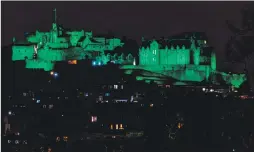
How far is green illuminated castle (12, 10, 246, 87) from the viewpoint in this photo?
59188 millimetres

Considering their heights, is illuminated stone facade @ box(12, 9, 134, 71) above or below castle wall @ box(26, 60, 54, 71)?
above

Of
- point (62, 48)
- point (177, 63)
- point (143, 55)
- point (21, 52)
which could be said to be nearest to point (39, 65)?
point (62, 48)

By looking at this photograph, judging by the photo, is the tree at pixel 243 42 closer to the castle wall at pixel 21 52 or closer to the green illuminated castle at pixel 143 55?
the green illuminated castle at pixel 143 55

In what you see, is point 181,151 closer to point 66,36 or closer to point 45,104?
point 45,104

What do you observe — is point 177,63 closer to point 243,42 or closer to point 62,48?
point 62,48

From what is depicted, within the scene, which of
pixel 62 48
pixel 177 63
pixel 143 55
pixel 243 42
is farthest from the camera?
pixel 62 48

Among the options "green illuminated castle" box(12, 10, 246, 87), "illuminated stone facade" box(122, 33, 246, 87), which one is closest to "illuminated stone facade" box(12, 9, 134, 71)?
"green illuminated castle" box(12, 10, 246, 87)

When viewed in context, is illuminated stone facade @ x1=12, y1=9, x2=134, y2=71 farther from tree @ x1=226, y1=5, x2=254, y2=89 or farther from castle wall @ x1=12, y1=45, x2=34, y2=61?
tree @ x1=226, y1=5, x2=254, y2=89

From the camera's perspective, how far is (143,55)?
6006 centimetres

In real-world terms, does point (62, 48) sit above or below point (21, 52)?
above

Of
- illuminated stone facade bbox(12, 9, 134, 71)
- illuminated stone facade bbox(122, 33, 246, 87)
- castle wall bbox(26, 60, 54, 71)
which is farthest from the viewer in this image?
illuminated stone facade bbox(12, 9, 134, 71)

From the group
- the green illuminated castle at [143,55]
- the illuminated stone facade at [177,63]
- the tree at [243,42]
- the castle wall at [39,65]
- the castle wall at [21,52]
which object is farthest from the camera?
the castle wall at [21,52]

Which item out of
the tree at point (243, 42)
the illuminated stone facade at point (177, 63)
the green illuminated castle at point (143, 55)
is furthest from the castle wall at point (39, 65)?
the tree at point (243, 42)

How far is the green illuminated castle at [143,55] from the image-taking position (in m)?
59.2
